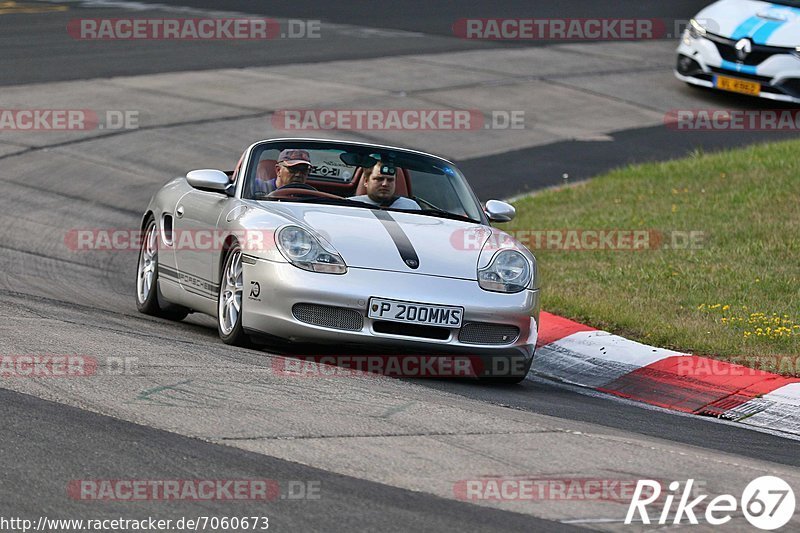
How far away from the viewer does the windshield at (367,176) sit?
8.49 meters

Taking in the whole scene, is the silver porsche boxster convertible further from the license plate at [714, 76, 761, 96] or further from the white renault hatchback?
the license plate at [714, 76, 761, 96]

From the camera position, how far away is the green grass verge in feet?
29.4

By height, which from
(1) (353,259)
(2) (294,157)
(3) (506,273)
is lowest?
(3) (506,273)

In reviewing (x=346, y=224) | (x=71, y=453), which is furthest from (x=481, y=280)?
(x=71, y=453)

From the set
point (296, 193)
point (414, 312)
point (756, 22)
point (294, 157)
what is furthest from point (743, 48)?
point (414, 312)

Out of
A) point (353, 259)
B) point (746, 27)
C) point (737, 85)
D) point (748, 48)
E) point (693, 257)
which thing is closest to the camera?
point (353, 259)

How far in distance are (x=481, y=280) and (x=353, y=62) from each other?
13.6 metres

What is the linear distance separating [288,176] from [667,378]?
2530 millimetres

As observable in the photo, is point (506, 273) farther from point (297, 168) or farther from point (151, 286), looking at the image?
point (151, 286)

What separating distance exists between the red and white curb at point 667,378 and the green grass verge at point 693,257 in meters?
0.21

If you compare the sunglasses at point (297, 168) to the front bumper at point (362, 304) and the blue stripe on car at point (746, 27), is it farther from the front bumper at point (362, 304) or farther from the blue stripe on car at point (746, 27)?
the blue stripe on car at point (746, 27)

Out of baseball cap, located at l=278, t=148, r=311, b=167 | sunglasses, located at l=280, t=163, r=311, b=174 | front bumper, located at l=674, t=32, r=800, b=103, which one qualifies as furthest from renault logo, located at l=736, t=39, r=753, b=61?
sunglasses, located at l=280, t=163, r=311, b=174

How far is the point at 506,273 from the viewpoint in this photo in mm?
7734

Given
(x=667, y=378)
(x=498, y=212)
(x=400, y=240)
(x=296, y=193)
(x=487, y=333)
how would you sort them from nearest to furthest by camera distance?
(x=487, y=333), (x=400, y=240), (x=667, y=378), (x=296, y=193), (x=498, y=212)
